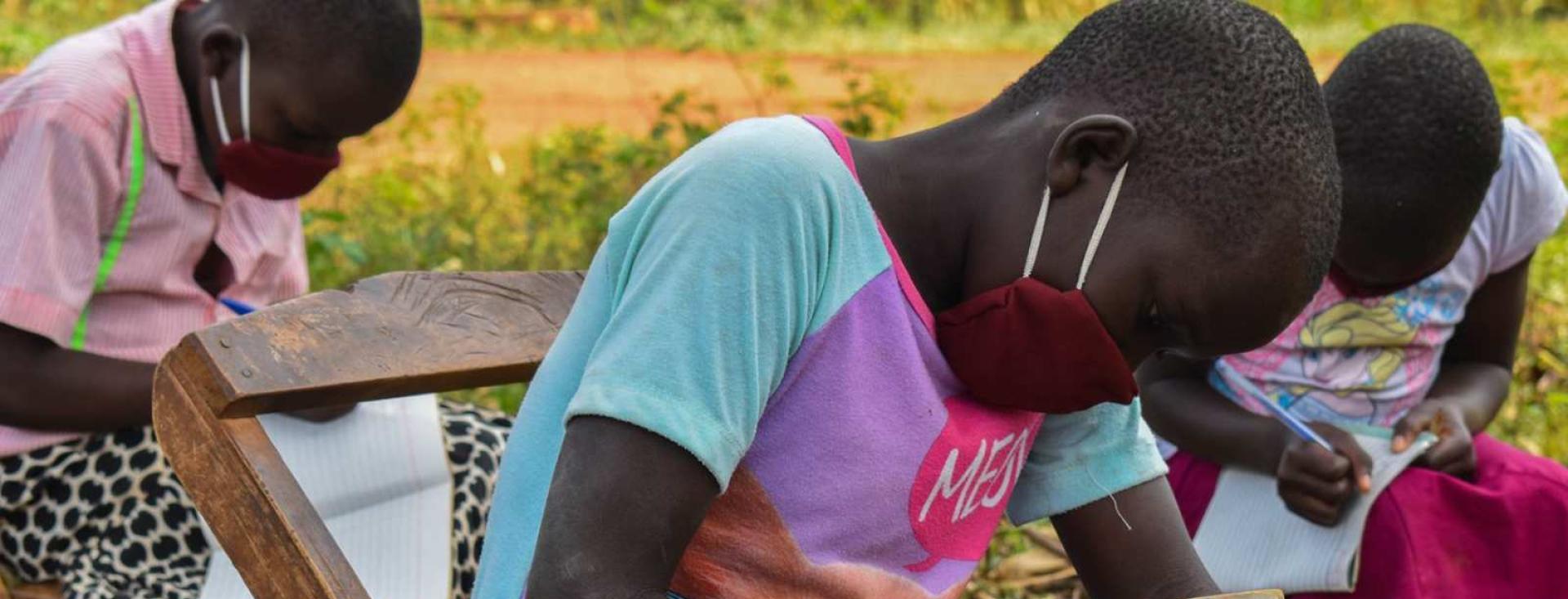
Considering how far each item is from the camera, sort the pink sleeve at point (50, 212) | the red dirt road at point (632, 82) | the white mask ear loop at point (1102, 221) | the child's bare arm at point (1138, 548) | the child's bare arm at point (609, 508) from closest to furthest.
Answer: the child's bare arm at point (609, 508) → the white mask ear loop at point (1102, 221) → the child's bare arm at point (1138, 548) → the pink sleeve at point (50, 212) → the red dirt road at point (632, 82)

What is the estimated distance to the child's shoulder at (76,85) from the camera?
7.73 feet

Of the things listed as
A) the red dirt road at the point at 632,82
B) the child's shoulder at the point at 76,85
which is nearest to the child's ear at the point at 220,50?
the child's shoulder at the point at 76,85

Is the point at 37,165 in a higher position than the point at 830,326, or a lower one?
lower

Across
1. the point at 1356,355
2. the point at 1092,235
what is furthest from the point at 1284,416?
the point at 1092,235

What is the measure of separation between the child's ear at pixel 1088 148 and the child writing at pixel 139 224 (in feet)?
4.44

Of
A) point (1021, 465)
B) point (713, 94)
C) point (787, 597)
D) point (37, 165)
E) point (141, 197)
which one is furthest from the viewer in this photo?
point (713, 94)

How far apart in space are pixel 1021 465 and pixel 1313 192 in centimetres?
43

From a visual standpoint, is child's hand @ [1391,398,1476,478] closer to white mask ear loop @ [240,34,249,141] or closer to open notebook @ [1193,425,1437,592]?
open notebook @ [1193,425,1437,592]

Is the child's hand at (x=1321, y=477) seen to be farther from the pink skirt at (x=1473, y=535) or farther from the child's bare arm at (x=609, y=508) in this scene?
the child's bare arm at (x=609, y=508)

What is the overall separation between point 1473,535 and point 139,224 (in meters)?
1.97

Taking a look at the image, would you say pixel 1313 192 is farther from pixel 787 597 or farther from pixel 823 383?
pixel 787 597

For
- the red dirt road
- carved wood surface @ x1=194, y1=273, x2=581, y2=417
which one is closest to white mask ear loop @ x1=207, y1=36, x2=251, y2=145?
carved wood surface @ x1=194, y1=273, x2=581, y2=417

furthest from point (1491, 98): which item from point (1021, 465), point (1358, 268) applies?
point (1021, 465)

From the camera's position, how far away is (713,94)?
8.64 m
